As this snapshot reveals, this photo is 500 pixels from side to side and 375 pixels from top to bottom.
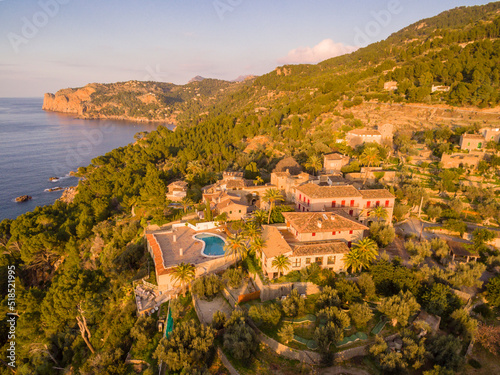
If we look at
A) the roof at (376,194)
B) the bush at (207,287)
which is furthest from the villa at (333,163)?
the bush at (207,287)

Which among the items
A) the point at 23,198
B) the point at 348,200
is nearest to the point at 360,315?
the point at 348,200

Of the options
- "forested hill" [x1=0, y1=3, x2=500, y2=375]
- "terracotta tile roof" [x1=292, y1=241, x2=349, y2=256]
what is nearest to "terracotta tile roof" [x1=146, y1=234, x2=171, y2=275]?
"forested hill" [x1=0, y1=3, x2=500, y2=375]

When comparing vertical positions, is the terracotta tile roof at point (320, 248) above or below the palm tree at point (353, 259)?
above

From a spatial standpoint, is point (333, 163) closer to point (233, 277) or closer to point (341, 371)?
point (233, 277)

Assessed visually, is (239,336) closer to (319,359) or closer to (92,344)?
(319,359)

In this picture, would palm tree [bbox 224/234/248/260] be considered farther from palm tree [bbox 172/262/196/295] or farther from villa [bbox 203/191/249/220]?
villa [bbox 203/191/249/220]

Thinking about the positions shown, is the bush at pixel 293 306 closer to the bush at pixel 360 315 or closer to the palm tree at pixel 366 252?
the bush at pixel 360 315

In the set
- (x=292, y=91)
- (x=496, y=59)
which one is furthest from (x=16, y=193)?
(x=496, y=59)

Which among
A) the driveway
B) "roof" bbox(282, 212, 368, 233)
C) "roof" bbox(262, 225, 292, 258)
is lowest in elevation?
the driveway
